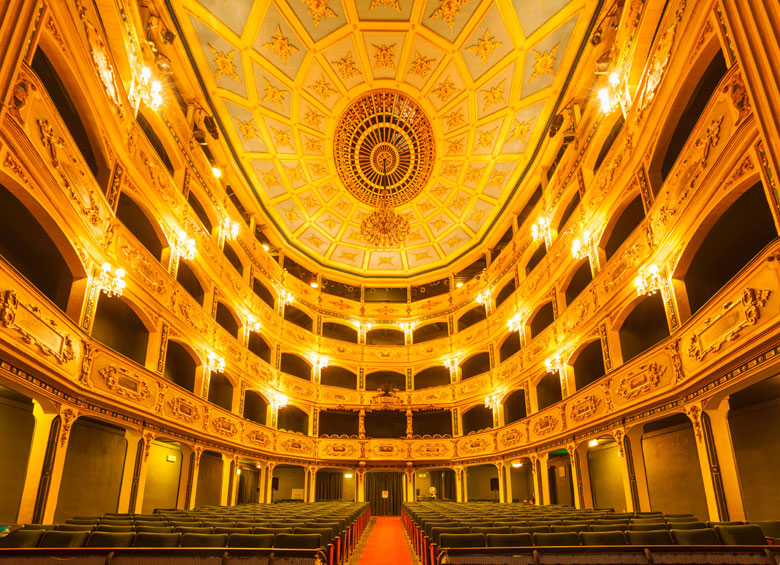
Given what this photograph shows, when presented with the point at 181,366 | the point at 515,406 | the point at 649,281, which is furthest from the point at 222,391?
the point at 649,281

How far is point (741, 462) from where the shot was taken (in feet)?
33.2

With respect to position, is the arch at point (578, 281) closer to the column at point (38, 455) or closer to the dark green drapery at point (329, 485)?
the column at point (38, 455)

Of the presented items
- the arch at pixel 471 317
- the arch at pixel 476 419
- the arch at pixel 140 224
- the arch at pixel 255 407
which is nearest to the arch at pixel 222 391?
the arch at pixel 255 407

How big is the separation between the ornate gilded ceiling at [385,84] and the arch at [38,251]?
23.9 ft

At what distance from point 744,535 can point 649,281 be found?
252 inches

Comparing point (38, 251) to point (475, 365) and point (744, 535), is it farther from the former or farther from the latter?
point (475, 365)

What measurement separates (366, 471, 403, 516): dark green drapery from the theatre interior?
16 centimetres

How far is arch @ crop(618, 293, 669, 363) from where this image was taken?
1267cm

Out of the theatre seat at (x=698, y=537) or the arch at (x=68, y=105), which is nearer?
the theatre seat at (x=698, y=537)

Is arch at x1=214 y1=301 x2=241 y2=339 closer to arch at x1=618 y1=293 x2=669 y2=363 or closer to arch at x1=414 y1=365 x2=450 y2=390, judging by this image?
arch at x1=414 y1=365 x2=450 y2=390

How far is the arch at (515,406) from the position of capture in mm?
21250

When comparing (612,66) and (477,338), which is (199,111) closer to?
(612,66)

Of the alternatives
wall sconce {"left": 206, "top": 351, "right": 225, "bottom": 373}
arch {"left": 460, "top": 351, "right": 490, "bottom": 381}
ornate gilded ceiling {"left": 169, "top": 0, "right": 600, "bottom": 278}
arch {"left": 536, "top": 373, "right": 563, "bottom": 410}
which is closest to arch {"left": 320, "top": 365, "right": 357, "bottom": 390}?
arch {"left": 460, "top": 351, "right": 490, "bottom": 381}

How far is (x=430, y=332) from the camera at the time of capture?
26.4 metres
